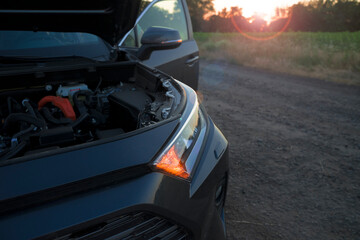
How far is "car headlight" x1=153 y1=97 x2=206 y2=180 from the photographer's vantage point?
1.14m

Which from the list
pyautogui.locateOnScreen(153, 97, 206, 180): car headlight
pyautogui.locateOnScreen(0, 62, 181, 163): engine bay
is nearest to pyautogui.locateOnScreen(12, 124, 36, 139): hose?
pyautogui.locateOnScreen(0, 62, 181, 163): engine bay

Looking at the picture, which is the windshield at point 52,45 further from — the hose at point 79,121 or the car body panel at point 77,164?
the car body panel at point 77,164

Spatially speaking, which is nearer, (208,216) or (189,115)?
(208,216)

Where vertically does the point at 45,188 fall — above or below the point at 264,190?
above

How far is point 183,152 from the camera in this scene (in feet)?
4.08

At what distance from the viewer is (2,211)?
0.85 metres

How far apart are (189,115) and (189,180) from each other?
370mm

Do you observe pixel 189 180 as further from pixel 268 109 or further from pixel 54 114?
pixel 268 109

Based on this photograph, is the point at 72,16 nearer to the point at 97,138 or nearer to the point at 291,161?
the point at 97,138

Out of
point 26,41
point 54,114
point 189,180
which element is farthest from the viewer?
point 26,41

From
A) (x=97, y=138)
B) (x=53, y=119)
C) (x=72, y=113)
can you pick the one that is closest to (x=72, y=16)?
(x=72, y=113)

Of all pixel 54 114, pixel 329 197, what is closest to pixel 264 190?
pixel 329 197

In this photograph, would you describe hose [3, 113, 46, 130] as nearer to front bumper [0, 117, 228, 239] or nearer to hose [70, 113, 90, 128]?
hose [70, 113, 90, 128]

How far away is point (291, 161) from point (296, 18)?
38601mm
